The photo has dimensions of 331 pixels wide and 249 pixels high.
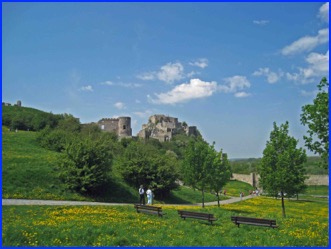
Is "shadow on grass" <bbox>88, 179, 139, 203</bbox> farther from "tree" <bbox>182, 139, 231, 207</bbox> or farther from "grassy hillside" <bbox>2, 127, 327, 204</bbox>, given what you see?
"tree" <bbox>182, 139, 231, 207</bbox>

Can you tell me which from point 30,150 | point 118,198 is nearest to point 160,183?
point 118,198

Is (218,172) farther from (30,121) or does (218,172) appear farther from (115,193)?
(30,121)

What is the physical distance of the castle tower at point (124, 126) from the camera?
13138 cm

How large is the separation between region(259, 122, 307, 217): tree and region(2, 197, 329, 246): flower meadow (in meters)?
6.78

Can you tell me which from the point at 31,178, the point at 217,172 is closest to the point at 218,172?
the point at 217,172

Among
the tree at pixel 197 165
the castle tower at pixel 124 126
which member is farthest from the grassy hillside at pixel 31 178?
the castle tower at pixel 124 126

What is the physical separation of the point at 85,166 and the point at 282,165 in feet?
55.8

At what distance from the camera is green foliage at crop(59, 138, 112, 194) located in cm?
3036

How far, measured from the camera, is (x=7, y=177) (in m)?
28.8

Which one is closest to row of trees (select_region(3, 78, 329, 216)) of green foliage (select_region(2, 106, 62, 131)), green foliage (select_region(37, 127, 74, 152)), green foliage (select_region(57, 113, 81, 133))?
green foliage (select_region(37, 127, 74, 152))

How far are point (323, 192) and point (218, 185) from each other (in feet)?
193

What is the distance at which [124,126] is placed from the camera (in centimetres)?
13225

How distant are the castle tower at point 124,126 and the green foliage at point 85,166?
98.0 metres

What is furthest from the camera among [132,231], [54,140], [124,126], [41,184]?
[124,126]
